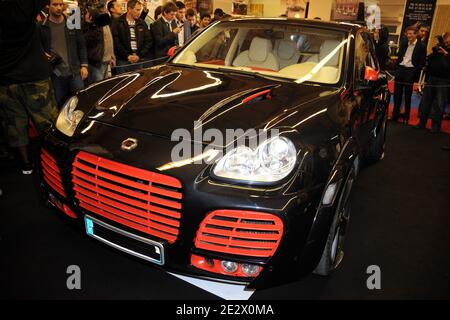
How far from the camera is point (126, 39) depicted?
4.90 m

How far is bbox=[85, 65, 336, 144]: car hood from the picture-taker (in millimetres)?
1682

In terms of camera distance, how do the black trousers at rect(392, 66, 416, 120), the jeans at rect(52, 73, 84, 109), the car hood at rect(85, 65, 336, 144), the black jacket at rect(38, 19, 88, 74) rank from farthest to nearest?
the black trousers at rect(392, 66, 416, 120) → the jeans at rect(52, 73, 84, 109) → the black jacket at rect(38, 19, 88, 74) → the car hood at rect(85, 65, 336, 144)

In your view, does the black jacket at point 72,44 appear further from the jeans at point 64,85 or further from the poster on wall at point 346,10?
the poster on wall at point 346,10

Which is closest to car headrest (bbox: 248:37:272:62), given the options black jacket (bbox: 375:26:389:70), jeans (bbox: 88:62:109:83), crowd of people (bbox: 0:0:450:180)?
crowd of people (bbox: 0:0:450:180)

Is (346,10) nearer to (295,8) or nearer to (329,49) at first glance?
(295,8)

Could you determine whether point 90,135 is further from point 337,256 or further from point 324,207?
point 337,256

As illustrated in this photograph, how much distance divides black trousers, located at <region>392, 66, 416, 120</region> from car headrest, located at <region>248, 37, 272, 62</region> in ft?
13.1

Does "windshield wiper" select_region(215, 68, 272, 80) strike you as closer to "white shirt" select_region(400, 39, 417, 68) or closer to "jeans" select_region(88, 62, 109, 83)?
"jeans" select_region(88, 62, 109, 83)

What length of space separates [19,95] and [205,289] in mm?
2243

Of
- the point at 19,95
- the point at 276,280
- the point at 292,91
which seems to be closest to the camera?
the point at 276,280

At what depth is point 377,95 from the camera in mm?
3012

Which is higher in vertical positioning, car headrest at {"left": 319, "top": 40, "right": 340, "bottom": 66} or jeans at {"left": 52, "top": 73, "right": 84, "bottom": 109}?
car headrest at {"left": 319, "top": 40, "right": 340, "bottom": 66}

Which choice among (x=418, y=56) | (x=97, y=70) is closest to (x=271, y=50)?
(x=97, y=70)
